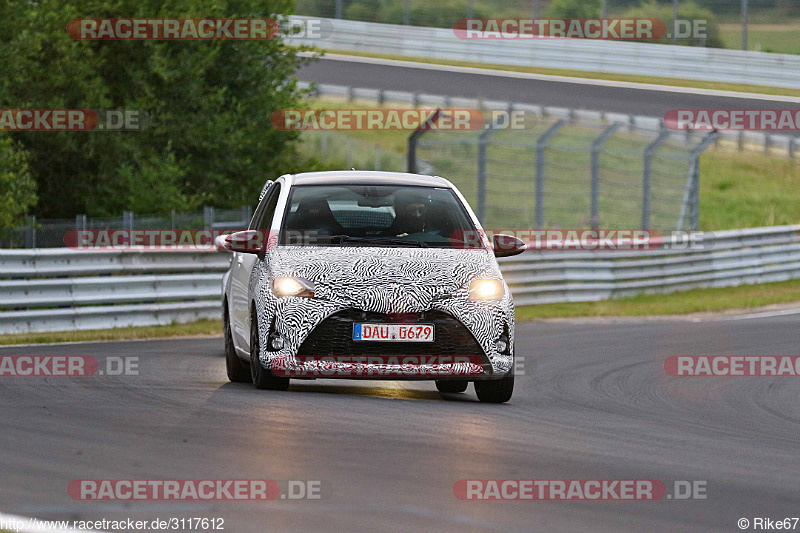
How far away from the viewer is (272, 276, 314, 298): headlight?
9.51m

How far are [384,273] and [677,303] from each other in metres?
14.1

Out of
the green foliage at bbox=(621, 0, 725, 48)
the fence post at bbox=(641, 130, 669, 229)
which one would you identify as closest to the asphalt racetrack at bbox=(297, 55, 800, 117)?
the green foliage at bbox=(621, 0, 725, 48)

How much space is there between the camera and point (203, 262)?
17.7 m

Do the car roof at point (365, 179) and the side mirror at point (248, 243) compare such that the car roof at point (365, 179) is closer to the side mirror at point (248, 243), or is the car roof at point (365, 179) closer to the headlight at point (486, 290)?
the side mirror at point (248, 243)

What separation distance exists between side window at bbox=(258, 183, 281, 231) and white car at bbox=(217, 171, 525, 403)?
0.85 ft

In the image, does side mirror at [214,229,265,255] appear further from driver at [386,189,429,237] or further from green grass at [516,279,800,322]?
green grass at [516,279,800,322]

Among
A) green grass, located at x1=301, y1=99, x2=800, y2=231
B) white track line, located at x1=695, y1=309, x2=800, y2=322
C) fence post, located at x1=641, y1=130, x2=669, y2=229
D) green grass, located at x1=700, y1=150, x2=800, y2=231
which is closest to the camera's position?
white track line, located at x1=695, y1=309, x2=800, y2=322

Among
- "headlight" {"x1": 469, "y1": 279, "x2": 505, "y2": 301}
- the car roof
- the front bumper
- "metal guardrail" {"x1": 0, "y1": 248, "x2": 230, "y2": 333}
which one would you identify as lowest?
"metal guardrail" {"x1": 0, "y1": 248, "x2": 230, "y2": 333}

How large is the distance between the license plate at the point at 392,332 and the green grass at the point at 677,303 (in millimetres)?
10666

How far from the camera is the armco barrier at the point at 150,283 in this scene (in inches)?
612

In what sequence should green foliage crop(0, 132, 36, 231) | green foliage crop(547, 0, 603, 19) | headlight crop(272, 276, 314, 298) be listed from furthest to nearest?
green foliage crop(547, 0, 603, 19)
green foliage crop(0, 132, 36, 231)
headlight crop(272, 276, 314, 298)

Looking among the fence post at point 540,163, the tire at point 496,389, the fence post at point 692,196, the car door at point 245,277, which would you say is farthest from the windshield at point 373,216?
the fence post at point 692,196

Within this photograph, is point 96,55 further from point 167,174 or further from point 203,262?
point 203,262

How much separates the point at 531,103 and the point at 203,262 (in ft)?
80.8
